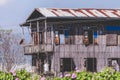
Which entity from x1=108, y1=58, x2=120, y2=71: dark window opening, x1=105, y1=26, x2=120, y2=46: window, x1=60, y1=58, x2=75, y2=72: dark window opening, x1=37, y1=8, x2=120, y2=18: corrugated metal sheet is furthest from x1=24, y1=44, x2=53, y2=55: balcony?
x1=108, y1=58, x2=120, y2=71: dark window opening

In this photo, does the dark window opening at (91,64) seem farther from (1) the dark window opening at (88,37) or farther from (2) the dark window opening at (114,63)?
(1) the dark window opening at (88,37)

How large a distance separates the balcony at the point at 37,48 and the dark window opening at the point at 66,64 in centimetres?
169

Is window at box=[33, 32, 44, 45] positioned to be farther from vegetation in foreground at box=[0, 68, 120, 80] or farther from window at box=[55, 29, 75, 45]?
vegetation in foreground at box=[0, 68, 120, 80]

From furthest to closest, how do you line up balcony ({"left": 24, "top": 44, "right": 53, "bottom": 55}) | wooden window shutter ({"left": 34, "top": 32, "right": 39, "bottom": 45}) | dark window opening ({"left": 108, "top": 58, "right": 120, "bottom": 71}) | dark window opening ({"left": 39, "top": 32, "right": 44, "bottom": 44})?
wooden window shutter ({"left": 34, "top": 32, "right": 39, "bottom": 45}), dark window opening ({"left": 39, "top": 32, "right": 44, "bottom": 44}), dark window opening ({"left": 108, "top": 58, "right": 120, "bottom": 71}), balcony ({"left": 24, "top": 44, "right": 53, "bottom": 55})

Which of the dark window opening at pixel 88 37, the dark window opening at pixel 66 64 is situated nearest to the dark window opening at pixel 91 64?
the dark window opening at pixel 66 64

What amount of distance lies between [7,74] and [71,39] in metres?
27.4

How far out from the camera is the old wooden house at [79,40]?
42969 mm

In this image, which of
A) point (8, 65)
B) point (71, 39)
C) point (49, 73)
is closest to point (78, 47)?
point (71, 39)

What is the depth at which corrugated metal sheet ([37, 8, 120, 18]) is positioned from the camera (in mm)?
42562

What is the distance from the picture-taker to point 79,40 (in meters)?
43.7

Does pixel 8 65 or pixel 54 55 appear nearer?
pixel 54 55

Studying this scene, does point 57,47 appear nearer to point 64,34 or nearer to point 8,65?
point 64,34

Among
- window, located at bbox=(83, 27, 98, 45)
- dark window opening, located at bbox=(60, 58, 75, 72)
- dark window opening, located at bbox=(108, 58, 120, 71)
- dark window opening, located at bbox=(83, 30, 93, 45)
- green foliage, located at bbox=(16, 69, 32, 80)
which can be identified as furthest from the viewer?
dark window opening, located at bbox=(108, 58, 120, 71)

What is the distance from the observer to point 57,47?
43000 mm
